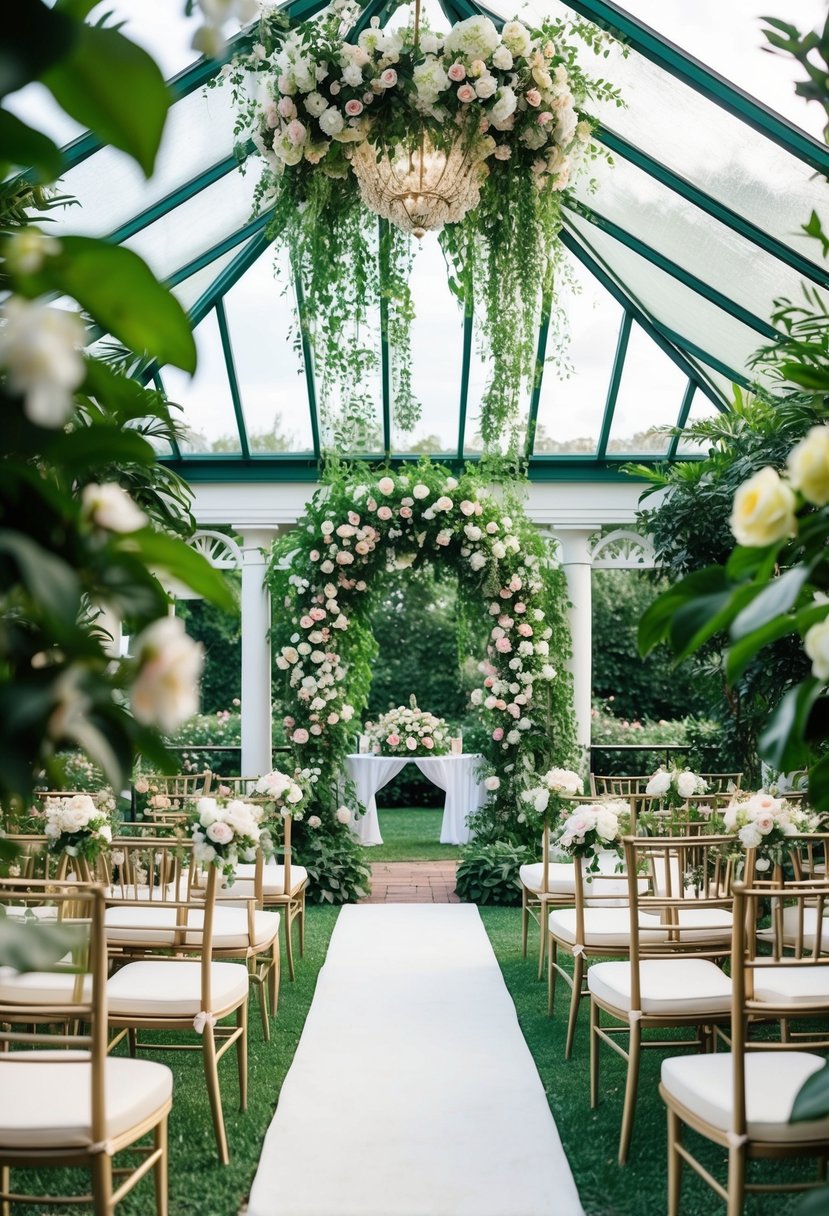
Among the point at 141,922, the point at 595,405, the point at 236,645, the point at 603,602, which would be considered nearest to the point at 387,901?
the point at 141,922

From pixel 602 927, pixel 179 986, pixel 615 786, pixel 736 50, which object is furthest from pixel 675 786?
pixel 736 50

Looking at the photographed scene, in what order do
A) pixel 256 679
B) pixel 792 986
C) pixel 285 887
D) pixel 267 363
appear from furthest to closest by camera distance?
pixel 256 679
pixel 267 363
pixel 285 887
pixel 792 986

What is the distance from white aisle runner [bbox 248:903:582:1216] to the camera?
9.46 ft

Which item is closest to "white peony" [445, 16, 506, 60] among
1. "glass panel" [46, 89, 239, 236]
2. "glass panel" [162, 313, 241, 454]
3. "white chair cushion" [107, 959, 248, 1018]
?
"glass panel" [46, 89, 239, 236]

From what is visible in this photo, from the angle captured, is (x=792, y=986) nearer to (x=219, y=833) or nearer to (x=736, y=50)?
(x=219, y=833)

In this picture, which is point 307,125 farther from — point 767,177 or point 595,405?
point 595,405

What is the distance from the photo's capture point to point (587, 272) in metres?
7.76

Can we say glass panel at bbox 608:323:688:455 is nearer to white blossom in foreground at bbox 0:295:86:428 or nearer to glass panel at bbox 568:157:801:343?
glass panel at bbox 568:157:801:343

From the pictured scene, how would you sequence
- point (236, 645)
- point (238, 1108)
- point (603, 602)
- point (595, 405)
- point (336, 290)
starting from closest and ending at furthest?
point (238, 1108)
point (336, 290)
point (595, 405)
point (603, 602)
point (236, 645)

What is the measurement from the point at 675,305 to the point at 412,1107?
5.54 meters

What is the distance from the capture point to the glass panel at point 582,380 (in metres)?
7.81

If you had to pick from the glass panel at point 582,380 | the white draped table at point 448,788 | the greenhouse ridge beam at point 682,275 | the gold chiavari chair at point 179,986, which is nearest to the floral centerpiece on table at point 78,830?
the gold chiavari chair at point 179,986

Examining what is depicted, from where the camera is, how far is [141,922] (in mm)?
3955

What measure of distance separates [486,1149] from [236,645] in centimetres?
1505
